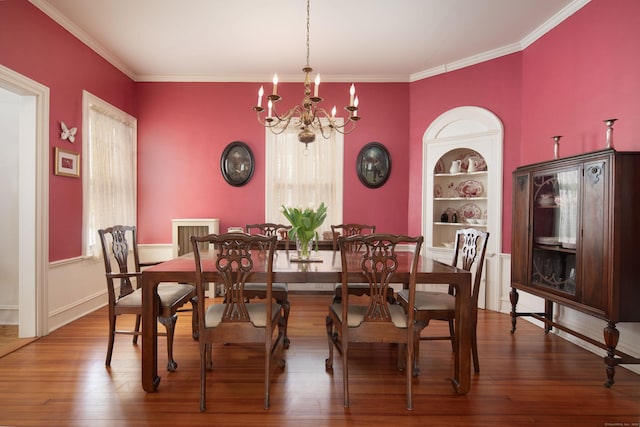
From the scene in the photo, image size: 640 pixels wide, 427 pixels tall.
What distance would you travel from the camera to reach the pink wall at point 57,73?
282 centimetres

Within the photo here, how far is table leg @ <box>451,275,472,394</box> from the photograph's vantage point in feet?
6.91

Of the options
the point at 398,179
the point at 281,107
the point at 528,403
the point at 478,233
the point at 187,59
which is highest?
the point at 187,59

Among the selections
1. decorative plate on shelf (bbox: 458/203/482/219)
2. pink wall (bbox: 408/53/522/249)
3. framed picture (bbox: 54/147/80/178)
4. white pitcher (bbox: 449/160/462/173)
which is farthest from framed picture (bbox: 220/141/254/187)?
decorative plate on shelf (bbox: 458/203/482/219)

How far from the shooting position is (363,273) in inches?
81.4

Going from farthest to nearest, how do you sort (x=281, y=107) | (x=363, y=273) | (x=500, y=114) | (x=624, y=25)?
(x=281, y=107), (x=500, y=114), (x=624, y=25), (x=363, y=273)

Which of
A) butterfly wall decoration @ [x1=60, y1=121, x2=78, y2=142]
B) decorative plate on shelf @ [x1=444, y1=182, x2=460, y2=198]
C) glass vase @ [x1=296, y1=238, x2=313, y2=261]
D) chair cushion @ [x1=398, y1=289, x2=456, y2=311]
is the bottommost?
chair cushion @ [x1=398, y1=289, x2=456, y2=311]

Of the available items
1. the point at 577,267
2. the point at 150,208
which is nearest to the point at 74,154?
the point at 150,208

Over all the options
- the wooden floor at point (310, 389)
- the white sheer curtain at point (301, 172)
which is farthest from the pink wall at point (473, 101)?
the wooden floor at point (310, 389)

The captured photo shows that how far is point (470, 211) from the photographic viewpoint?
14.7ft

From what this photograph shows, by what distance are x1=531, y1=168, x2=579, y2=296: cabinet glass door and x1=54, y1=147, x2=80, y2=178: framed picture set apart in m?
4.49

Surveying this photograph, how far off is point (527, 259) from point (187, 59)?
4462 mm

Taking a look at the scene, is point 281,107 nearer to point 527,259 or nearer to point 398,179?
point 398,179

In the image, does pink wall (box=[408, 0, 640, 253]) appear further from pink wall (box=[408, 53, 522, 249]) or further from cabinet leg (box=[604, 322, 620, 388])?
cabinet leg (box=[604, 322, 620, 388])

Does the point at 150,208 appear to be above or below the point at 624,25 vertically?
below
